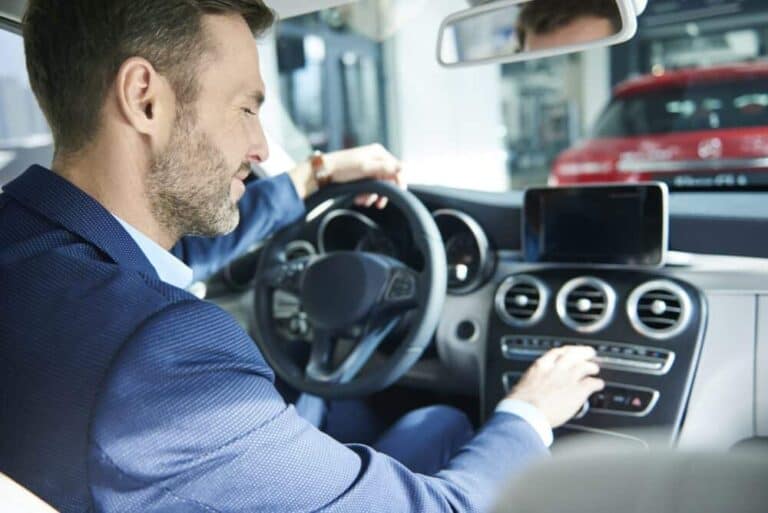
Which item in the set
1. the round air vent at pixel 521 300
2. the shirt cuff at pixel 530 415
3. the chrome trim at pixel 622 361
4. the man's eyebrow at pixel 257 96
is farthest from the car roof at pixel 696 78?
the man's eyebrow at pixel 257 96

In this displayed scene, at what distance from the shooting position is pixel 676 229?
1.95 metres

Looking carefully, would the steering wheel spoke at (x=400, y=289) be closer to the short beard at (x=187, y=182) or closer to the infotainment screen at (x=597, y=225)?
the infotainment screen at (x=597, y=225)

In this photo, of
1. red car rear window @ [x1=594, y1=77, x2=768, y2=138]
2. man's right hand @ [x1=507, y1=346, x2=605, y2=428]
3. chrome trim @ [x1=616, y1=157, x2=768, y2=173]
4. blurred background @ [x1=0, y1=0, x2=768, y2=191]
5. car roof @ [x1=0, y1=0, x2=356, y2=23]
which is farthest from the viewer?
red car rear window @ [x1=594, y1=77, x2=768, y2=138]

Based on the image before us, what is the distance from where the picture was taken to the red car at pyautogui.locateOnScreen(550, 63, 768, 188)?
2.73 meters

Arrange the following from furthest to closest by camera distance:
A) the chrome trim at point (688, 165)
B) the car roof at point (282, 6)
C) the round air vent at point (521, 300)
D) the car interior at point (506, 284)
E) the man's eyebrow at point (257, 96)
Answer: the chrome trim at point (688, 165), the round air vent at point (521, 300), the car interior at point (506, 284), the car roof at point (282, 6), the man's eyebrow at point (257, 96)

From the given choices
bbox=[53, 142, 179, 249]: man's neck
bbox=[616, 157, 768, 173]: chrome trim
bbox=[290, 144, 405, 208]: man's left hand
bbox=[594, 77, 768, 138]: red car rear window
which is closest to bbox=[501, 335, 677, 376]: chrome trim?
bbox=[290, 144, 405, 208]: man's left hand

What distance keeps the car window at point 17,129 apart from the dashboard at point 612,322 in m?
0.70

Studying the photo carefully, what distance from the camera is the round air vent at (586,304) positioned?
1866 millimetres

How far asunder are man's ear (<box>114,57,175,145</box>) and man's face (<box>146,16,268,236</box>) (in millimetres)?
26

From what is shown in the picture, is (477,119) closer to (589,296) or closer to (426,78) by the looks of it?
(426,78)

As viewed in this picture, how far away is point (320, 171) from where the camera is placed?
2.12m

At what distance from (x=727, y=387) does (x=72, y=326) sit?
1.38m

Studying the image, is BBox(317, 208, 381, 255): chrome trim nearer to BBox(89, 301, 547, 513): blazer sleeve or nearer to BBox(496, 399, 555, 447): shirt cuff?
BBox(496, 399, 555, 447): shirt cuff

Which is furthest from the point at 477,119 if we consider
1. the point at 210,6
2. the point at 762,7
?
the point at 210,6
